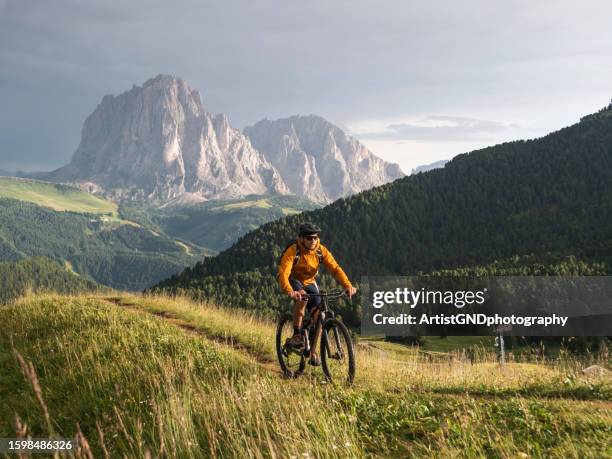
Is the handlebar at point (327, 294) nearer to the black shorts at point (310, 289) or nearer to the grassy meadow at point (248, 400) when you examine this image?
the black shorts at point (310, 289)

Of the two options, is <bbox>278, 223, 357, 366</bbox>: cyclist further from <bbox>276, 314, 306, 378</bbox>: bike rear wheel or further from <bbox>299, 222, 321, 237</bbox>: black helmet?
<bbox>276, 314, 306, 378</bbox>: bike rear wheel

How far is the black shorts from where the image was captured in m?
11.5

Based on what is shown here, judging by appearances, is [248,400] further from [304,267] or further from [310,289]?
[304,267]

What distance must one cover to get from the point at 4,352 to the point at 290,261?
32.1 ft

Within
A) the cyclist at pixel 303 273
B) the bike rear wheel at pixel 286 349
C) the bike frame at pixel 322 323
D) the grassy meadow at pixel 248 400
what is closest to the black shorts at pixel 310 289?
the cyclist at pixel 303 273

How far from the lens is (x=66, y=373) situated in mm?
11609

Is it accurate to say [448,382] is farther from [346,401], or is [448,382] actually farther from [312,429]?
[312,429]

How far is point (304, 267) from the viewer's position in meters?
11.6

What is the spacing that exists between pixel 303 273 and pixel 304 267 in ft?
0.58

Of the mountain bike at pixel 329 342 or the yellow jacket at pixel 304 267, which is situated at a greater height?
the yellow jacket at pixel 304 267

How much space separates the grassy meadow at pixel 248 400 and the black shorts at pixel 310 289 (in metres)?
1.78

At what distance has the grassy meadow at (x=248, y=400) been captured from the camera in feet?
21.8

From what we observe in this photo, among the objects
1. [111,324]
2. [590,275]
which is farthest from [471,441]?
[590,275]

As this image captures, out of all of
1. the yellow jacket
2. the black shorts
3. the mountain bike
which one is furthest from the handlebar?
the yellow jacket
